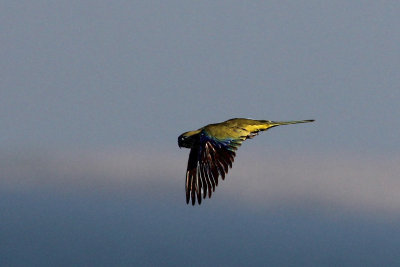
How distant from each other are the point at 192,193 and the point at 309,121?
7.46 metres

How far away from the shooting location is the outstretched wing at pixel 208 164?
4831 cm

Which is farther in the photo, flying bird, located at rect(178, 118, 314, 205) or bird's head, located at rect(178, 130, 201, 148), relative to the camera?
bird's head, located at rect(178, 130, 201, 148)

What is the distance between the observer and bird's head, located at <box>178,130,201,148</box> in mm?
54312

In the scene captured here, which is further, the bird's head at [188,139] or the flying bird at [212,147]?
the bird's head at [188,139]

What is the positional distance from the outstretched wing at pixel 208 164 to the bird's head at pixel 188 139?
3.05 metres

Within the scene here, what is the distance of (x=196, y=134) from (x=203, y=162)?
5.17 meters

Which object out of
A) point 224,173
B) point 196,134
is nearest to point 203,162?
point 224,173

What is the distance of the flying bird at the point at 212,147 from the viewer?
48.4 m

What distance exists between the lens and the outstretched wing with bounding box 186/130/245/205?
48.3 metres

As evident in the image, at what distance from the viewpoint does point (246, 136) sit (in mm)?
52938

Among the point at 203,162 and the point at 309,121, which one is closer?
the point at 203,162

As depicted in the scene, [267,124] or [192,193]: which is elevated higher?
[267,124]

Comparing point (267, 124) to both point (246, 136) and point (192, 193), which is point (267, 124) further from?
point (192, 193)

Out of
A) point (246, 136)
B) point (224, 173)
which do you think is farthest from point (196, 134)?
point (224, 173)
